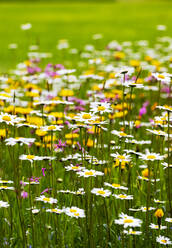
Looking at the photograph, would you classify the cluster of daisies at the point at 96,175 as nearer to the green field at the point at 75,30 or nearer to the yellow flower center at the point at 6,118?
the yellow flower center at the point at 6,118

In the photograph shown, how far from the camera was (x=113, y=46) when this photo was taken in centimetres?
552


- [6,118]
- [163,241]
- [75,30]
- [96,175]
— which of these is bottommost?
[163,241]

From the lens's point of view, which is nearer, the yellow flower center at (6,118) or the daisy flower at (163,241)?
the daisy flower at (163,241)

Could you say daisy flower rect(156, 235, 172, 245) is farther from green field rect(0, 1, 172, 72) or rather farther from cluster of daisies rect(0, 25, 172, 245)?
green field rect(0, 1, 172, 72)

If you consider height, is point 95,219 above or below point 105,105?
below

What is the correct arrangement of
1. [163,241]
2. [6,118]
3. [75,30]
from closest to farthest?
[163,241] → [6,118] → [75,30]

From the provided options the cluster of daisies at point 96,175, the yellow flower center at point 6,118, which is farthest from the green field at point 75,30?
the yellow flower center at point 6,118

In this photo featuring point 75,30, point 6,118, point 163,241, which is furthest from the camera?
point 75,30

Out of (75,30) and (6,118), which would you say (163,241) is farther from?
(75,30)

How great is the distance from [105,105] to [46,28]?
32.7 feet

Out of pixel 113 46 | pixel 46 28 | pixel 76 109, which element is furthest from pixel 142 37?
pixel 76 109

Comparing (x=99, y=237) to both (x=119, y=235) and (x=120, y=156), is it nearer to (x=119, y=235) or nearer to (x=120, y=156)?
(x=119, y=235)

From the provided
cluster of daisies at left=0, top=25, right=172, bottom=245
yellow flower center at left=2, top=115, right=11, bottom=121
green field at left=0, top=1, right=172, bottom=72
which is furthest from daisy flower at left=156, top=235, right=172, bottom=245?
green field at left=0, top=1, right=172, bottom=72

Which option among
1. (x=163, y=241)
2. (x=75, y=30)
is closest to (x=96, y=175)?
(x=163, y=241)
